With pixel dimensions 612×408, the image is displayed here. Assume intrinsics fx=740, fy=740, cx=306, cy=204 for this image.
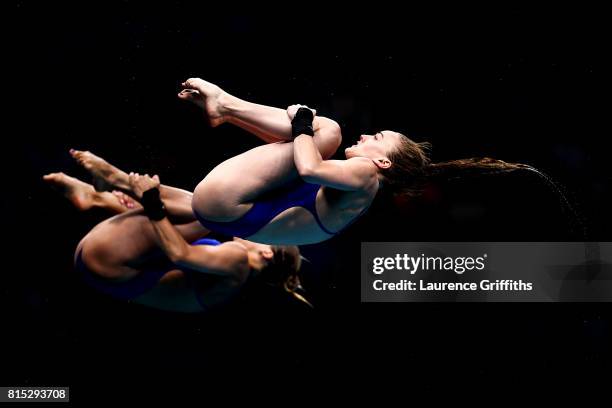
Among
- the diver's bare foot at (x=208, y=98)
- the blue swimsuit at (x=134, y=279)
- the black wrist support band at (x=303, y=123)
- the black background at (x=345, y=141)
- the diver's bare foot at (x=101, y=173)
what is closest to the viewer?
the black wrist support band at (x=303, y=123)

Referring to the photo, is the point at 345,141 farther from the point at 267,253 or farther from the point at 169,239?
the point at 169,239

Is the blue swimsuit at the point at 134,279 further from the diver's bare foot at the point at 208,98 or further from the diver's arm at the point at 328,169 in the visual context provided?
the diver's arm at the point at 328,169

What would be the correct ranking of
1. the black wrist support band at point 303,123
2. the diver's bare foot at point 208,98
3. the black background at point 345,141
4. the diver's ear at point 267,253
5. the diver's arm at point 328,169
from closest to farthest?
the diver's arm at point 328,169 → the black wrist support band at point 303,123 → the diver's bare foot at point 208,98 → the diver's ear at point 267,253 → the black background at point 345,141

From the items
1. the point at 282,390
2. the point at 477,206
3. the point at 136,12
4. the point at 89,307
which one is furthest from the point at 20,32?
the point at 477,206

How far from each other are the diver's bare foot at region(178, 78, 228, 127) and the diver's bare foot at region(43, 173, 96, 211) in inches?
A: 27.6

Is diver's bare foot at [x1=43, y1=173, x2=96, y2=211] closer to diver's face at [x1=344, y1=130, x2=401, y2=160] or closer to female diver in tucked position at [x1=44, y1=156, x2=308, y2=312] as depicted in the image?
female diver in tucked position at [x1=44, y1=156, x2=308, y2=312]

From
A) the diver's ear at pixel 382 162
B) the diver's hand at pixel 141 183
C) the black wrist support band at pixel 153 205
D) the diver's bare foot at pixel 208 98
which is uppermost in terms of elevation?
the diver's bare foot at pixel 208 98

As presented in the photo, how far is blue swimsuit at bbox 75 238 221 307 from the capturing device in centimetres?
298

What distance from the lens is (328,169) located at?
2.41m

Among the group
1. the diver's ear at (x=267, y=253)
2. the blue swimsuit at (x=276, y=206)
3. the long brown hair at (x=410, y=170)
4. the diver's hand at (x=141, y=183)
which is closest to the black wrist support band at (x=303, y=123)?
the blue swimsuit at (x=276, y=206)

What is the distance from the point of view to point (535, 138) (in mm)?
3760

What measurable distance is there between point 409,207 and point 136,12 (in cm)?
164

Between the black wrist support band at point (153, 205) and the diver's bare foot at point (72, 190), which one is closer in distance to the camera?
the black wrist support band at point (153, 205)

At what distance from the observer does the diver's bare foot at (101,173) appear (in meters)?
2.73
